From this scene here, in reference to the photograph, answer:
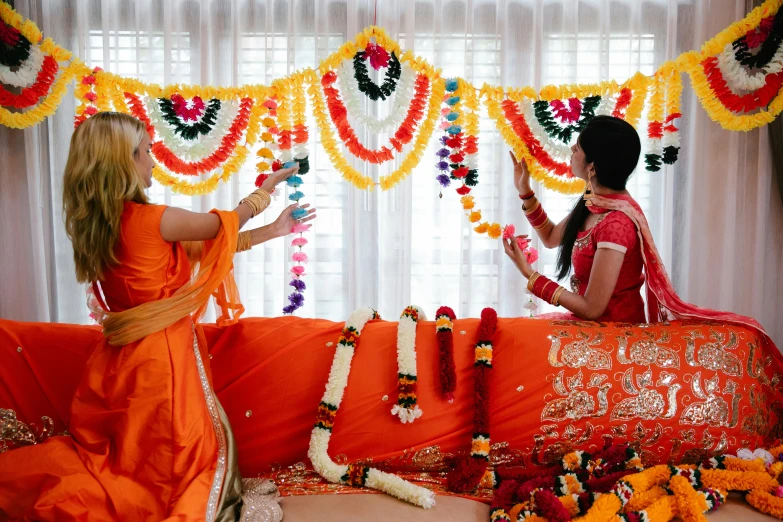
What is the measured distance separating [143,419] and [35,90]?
194 centimetres

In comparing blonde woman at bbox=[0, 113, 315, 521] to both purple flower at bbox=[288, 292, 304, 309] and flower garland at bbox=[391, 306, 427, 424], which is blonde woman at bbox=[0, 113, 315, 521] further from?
purple flower at bbox=[288, 292, 304, 309]

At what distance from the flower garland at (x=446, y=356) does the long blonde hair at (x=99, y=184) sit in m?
1.10

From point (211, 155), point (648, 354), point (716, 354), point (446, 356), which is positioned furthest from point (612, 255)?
point (211, 155)

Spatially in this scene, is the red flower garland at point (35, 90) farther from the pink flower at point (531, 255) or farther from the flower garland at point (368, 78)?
the pink flower at point (531, 255)

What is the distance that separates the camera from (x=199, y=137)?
2992 mm

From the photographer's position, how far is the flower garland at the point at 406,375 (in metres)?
2.10

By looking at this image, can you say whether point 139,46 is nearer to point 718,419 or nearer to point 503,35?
point 503,35

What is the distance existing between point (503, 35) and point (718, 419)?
226 centimetres

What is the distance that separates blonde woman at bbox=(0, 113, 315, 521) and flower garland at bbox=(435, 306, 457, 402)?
0.73 metres

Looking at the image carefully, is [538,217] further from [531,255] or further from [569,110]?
[569,110]

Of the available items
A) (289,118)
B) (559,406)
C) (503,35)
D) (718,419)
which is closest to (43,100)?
(289,118)

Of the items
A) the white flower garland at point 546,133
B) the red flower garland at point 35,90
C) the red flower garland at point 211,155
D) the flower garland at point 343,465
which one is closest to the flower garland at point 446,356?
the flower garland at point 343,465

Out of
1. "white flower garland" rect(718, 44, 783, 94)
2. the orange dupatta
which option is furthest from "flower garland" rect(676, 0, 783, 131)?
the orange dupatta

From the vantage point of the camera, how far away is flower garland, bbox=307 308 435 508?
75.9 inches
